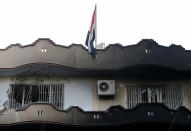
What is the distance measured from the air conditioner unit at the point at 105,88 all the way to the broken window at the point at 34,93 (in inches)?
71.8

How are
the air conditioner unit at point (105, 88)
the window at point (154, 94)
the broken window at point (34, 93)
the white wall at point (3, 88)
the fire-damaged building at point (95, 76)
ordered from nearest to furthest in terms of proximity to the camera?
the fire-damaged building at point (95, 76) → the air conditioner unit at point (105, 88) → the window at point (154, 94) → the broken window at point (34, 93) → the white wall at point (3, 88)

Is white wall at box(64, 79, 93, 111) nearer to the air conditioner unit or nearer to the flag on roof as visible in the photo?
the air conditioner unit

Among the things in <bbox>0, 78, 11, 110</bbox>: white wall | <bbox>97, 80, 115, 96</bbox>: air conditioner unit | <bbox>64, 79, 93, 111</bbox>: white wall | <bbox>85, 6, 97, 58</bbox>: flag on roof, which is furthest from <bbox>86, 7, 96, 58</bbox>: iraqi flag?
<bbox>0, 78, 11, 110</bbox>: white wall

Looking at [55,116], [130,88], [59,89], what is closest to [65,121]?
[55,116]

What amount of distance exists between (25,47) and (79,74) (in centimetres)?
282

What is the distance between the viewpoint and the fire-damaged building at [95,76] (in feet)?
66.1

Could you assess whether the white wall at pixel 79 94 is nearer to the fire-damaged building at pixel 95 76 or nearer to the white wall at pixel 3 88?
the fire-damaged building at pixel 95 76

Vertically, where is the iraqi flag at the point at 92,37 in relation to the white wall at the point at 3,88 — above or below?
above

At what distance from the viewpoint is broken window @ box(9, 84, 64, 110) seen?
20688mm

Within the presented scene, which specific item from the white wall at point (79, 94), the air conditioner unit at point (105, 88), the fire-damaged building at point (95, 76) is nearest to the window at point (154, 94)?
the fire-damaged building at point (95, 76)

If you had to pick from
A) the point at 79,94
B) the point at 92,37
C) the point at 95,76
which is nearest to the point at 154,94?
the point at 95,76

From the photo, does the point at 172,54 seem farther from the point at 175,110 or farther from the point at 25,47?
the point at 25,47

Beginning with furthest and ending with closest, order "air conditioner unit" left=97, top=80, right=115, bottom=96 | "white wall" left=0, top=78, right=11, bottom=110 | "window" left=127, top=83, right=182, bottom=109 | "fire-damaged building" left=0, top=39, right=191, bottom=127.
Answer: "white wall" left=0, top=78, right=11, bottom=110, "window" left=127, top=83, right=182, bottom=109, "air conditioner unit" left=97, top=80, right=115, bottom=96, "fire-damaged building" left=0, top=39, right=191, bottom=127

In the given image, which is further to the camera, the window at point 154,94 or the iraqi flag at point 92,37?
the window at point 154,94
